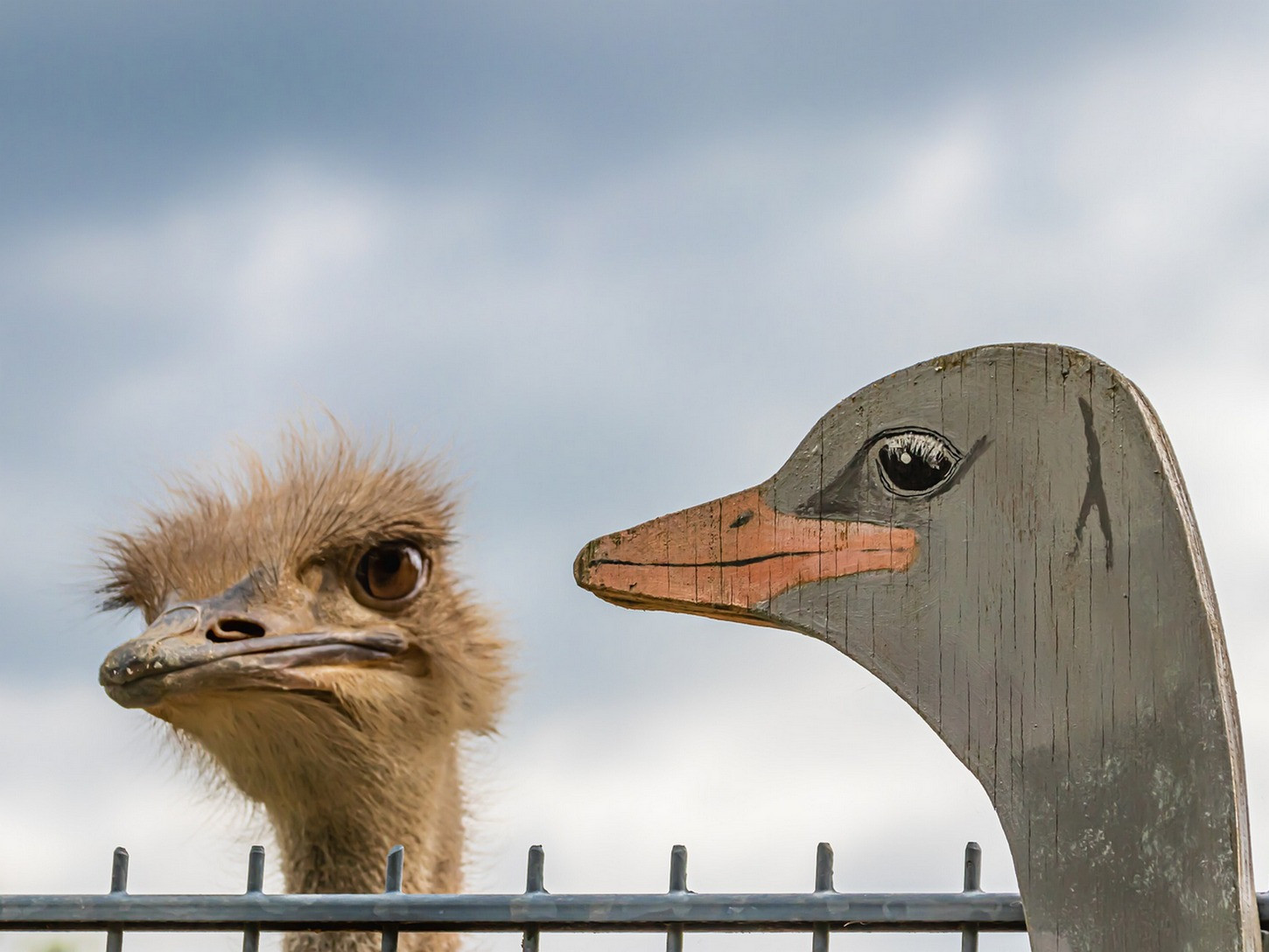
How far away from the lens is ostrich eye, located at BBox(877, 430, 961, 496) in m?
2.51

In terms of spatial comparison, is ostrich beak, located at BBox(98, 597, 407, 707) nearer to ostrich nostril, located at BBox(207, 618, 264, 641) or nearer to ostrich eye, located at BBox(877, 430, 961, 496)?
ostrich nostril, located at BBox(207, 618, 264, 641)

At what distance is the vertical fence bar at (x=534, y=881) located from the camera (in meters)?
2.72

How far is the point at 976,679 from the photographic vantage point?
2445 millimetres

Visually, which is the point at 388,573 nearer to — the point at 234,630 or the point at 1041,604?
the point at 234,630

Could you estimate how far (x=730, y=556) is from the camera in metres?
2.59

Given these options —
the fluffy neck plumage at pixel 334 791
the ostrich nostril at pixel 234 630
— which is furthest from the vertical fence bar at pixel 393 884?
A: the fluffy neck plumage at pixel 334 791

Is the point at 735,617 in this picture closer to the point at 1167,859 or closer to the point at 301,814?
the point at 1167,859

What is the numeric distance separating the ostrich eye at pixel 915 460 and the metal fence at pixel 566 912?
1.87 feet

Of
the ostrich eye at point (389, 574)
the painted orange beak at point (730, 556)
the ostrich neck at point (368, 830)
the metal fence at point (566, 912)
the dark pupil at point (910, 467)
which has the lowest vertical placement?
the metal fence at point (566, 912)

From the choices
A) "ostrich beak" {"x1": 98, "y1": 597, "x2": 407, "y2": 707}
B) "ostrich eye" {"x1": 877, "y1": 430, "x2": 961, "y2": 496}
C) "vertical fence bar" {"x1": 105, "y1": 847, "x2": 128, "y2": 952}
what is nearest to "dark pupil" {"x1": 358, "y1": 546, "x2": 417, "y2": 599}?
"ostrich beak" {"x1": 98, "y1": 597, "x2": 407, "y2": 707}

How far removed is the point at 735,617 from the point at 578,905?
489 millimetres

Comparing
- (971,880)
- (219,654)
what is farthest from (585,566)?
(219,654)

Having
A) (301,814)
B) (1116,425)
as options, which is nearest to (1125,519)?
(1116,425)

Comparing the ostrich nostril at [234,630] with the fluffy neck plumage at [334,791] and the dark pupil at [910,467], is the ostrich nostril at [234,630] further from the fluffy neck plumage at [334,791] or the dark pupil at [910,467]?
the dark pupil at [910,467]
